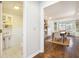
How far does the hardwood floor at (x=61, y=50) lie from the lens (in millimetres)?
1678

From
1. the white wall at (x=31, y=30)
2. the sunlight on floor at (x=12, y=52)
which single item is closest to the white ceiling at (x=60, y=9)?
the white wall at (x=31, y=30)

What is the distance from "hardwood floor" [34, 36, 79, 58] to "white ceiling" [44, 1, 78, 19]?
0.42 m

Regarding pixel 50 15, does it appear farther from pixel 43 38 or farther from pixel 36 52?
pixel 36 52

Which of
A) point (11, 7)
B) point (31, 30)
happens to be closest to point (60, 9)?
point (31, 30)

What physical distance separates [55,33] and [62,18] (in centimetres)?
28

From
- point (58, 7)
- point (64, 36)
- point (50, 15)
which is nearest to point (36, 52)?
point (64, 36)

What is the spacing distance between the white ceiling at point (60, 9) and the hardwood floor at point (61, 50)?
16.6 inches

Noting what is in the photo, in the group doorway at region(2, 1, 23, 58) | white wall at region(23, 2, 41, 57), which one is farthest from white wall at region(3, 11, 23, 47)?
white wall at region(23, 2, 41, 57)

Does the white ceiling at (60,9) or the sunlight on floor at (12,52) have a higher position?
the white ceiling at (60,9)

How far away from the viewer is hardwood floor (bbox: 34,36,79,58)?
1.68 meters

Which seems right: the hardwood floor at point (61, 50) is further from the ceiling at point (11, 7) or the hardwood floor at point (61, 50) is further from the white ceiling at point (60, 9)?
the ceiling at point (11, 7)

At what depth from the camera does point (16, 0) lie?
156cm

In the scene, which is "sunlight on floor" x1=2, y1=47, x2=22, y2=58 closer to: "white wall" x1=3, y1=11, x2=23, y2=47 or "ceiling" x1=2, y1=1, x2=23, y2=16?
"white wall" x1=3, y1=11, x2=23, y2=47

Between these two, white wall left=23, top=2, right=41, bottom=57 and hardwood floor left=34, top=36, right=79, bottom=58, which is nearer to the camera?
hardwood floor left=34, top=36, right=79, bottom=58
